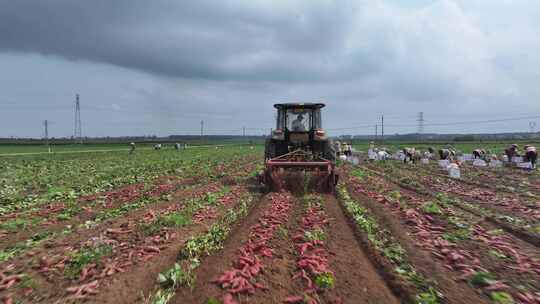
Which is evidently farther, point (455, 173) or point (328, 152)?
point (455, 173)

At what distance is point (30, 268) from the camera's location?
13.8ft

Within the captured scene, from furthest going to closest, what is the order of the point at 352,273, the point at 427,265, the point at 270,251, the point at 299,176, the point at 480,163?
the point at 480,163 → the point at 299,176 → the point at 270,251 → the point at 427,265 → the point at 352,273

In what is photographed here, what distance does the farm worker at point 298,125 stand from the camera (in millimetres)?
12195

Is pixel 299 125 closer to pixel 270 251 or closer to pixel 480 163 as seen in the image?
pixel 270 251

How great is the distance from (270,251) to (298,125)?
8125 mm

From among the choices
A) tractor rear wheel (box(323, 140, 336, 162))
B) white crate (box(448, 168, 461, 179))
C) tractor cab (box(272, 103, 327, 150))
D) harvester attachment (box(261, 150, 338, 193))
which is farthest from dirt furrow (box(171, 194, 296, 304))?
white crate (box(448, 168, 461, 179))

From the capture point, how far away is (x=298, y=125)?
12227 millimetres

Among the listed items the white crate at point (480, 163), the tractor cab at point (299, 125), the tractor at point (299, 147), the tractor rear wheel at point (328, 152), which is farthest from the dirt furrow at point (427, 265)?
the white crate at point (480, 163)

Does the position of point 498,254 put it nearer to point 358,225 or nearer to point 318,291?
point 358,225

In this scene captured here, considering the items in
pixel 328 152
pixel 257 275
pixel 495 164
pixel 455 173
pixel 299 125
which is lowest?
pixel 495 164

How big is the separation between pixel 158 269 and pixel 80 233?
8.53 feet

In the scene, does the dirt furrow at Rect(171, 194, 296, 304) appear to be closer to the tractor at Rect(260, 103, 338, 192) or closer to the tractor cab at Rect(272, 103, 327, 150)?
the tractor at Rect(260, 103, 338, 192)

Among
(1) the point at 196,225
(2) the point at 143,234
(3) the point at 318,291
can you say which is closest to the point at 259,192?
(1) the point at 196,225

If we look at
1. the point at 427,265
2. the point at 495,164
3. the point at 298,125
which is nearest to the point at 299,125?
the point at 298,125
